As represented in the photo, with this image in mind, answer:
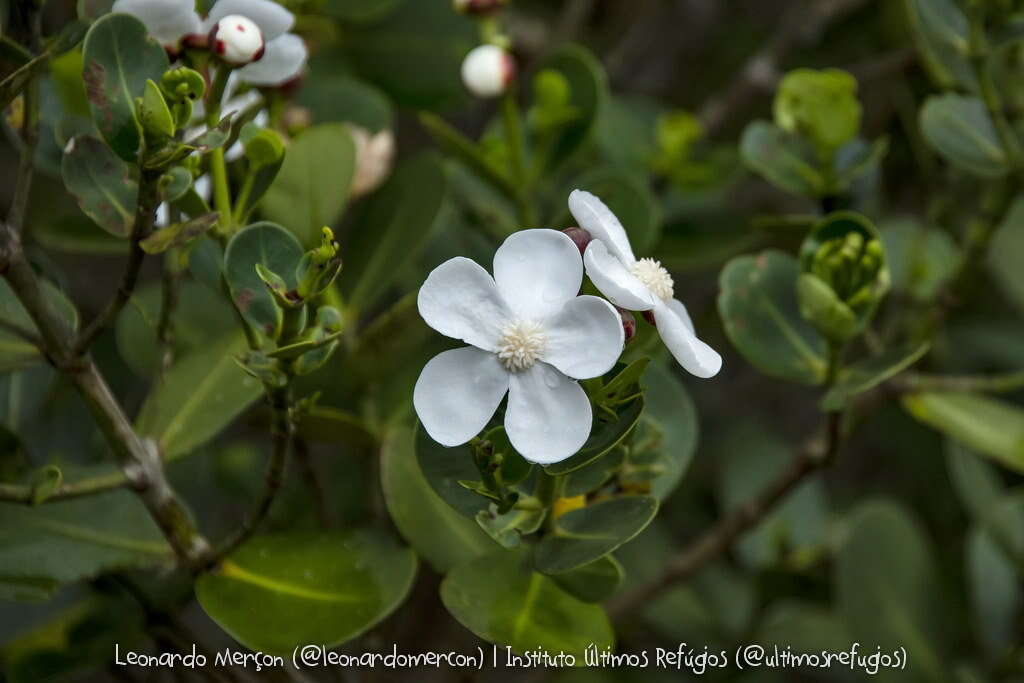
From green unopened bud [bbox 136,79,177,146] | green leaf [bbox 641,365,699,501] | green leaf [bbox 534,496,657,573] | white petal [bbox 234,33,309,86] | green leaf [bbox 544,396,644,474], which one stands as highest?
green unopened bud [bbox 136,79,177,146]

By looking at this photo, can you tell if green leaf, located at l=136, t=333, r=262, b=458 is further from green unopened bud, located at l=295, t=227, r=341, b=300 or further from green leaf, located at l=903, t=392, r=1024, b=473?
green leaf, located at l=903, t=392, r=1024, b=473

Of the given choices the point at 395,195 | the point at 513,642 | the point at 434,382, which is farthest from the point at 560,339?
the point at 395,195

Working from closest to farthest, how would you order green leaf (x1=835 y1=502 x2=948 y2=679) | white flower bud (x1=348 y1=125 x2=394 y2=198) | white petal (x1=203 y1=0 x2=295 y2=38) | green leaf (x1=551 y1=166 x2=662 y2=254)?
white petal (x1=203 y1=0 x2=295 y2=38), green leaf (x1=551 y1=166 x2=662 y2=254), white flower bud (x1=348 y1=125 x2=394 y2=198), green leaf (x1=835 y1=502 x2=948 y2=679)

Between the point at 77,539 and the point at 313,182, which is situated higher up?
the point at 313,182

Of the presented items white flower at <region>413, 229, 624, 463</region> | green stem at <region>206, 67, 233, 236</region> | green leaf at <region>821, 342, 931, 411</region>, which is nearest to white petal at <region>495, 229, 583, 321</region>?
white flower at <region>413, 229, 624, 463</region>

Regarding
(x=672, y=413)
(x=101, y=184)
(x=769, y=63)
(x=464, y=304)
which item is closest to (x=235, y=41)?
(x=101, y=184)

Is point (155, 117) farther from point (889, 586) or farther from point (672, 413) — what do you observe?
point (889, 586)
